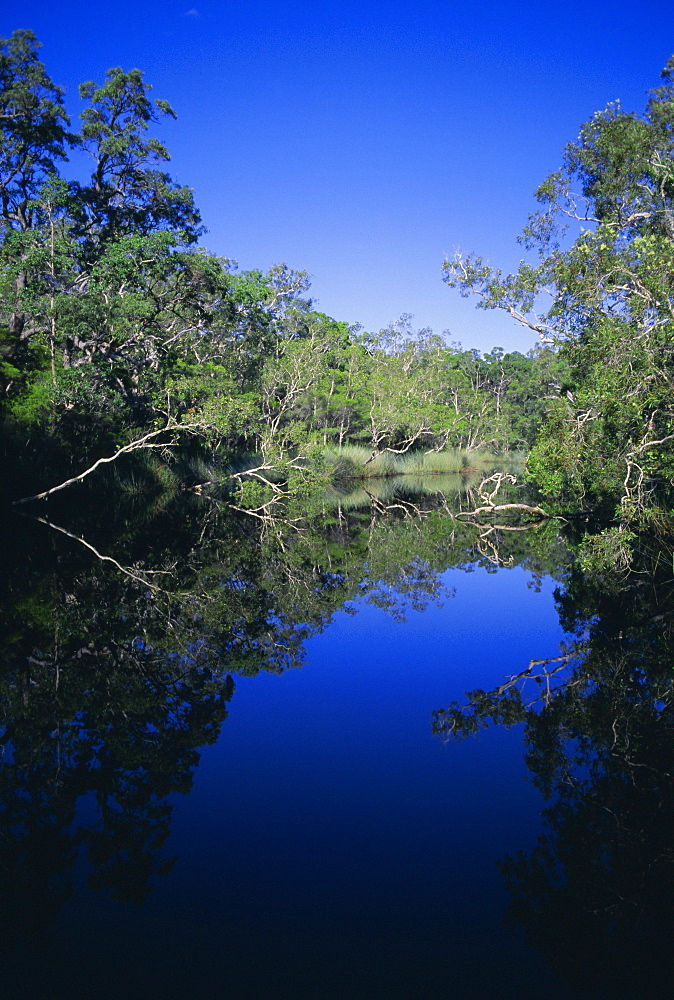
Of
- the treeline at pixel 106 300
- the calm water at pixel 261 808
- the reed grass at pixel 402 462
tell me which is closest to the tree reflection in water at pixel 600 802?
the calm water at pixel 261 808

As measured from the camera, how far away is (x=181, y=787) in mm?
5059

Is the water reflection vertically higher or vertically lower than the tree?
lower

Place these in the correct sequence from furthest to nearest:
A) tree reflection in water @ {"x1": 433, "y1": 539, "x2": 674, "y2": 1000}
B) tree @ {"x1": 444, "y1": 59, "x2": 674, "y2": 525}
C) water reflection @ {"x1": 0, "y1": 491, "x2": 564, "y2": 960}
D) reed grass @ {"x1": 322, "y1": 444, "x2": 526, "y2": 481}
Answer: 1. reed grass @ {"x1": 322, "y1": 444, "x2": 526, "y2": 481}
2. tree @ {"x1": 444, "y1": 59, "x2": 674, "y2": 525}
3. water reflection @ {"x1": 0, "y1": 491, "x2": 564, "y2": 960}
4. tree reflection in water @ {"x1": 433, "y1": 539, "x2": 674, "y2": 1000}

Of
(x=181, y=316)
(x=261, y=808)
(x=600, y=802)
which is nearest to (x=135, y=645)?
(x=261, y=808)

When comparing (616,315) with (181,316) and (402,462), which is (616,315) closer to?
(181,316)

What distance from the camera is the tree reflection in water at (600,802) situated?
3.38m

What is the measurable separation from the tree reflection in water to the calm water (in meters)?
0.15

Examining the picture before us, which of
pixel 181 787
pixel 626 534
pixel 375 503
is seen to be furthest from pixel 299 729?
pixel 375 503

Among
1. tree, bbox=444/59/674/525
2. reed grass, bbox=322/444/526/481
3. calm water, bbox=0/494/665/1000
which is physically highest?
reed grass, bbox=322/444/526/481

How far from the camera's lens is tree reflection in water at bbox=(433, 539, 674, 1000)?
338cm

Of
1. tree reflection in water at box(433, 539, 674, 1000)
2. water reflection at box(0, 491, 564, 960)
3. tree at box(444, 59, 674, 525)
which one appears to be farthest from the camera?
tree at box(444, 59, 674, 525)

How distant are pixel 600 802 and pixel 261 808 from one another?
103 inches

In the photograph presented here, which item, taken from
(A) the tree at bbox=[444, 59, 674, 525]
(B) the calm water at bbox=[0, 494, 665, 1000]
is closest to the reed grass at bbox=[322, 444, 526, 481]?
(A) the tree at bbox=[444, 59, 674, 525]

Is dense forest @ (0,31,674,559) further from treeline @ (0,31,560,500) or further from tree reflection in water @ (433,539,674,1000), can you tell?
tree reflection in water @ (433,539,674,1000)
